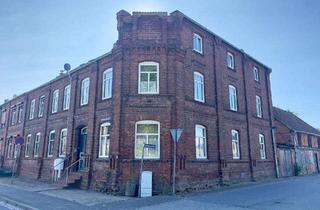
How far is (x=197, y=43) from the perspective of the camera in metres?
17.7

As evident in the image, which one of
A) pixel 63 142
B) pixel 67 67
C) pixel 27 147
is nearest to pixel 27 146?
pixel 27 147

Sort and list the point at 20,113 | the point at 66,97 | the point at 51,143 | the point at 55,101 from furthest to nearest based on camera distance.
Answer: the point at 20,113 < the point at 55,101 < the point at 51,143 < the point at 66,97

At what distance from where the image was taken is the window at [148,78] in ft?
48.5

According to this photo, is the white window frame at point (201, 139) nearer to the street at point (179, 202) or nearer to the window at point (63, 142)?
the street at point (179, 202)

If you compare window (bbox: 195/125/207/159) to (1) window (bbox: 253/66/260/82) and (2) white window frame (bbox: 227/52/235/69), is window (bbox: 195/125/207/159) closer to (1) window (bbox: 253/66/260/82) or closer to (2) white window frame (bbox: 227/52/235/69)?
(2) white window frame (bbox: 227/52/235/69)

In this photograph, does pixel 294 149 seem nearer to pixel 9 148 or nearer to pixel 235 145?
pixel 235 145

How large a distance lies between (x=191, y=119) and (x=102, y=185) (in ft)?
20.7

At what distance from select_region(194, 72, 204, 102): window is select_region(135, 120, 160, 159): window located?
151 inches

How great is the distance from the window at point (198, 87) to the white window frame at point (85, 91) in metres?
7.66

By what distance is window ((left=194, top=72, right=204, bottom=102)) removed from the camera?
1659 cm

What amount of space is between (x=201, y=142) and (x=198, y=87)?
11.7 feet

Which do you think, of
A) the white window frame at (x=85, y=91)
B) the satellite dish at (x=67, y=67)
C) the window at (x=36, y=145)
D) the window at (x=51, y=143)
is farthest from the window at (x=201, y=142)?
the window at (x=36, y=145)

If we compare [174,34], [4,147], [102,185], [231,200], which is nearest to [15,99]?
[4,147]

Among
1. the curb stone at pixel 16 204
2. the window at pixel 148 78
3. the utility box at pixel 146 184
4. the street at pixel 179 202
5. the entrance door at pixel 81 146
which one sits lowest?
the curb stone at pixel 16 204
